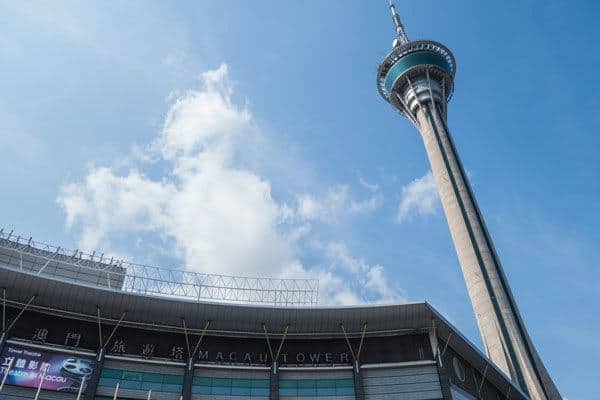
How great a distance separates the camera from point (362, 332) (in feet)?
165

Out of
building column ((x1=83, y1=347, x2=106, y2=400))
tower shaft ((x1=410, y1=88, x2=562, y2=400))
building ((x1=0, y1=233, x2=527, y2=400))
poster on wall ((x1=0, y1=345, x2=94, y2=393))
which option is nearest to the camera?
poster on wall ((x1=0, y1=345, x2=94, y2=393))

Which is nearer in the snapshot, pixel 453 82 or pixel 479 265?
pixel 479 265

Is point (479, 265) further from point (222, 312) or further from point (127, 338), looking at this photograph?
point (127, 338)

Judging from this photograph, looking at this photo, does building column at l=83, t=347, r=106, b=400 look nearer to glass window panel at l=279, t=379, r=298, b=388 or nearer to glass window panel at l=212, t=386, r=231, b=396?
glass window panel at l=212, t=386, r=231, b=396

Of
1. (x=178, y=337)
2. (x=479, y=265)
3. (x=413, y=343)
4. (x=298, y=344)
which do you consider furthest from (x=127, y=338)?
(x=479, y=265)

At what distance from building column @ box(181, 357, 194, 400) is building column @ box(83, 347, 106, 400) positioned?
26.2 ft

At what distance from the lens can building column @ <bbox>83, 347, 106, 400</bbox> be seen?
43.3m

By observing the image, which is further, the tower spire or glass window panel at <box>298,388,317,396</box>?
the tower spire

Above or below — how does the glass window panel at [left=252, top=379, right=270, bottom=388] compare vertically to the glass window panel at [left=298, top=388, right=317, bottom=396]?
above

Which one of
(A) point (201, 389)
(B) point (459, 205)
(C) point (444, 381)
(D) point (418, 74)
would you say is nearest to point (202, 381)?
(A) point (201, 389)

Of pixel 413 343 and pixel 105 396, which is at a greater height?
pixel 413 343

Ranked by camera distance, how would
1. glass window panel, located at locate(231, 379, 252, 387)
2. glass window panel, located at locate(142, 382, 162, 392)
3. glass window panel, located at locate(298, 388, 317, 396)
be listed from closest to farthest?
glass window panel, located at locate(142, 382, 162, 392)
glass window panel, located at locate(298, 388, 317, 396)
glass window panel, located at locate(231, 379, 252, 387)

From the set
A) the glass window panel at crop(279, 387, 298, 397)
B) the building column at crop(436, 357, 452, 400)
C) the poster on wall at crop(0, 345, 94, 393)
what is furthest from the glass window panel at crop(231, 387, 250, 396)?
the building column at crop(436, 357, 452, 400)

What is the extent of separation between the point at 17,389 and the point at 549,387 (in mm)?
69433
